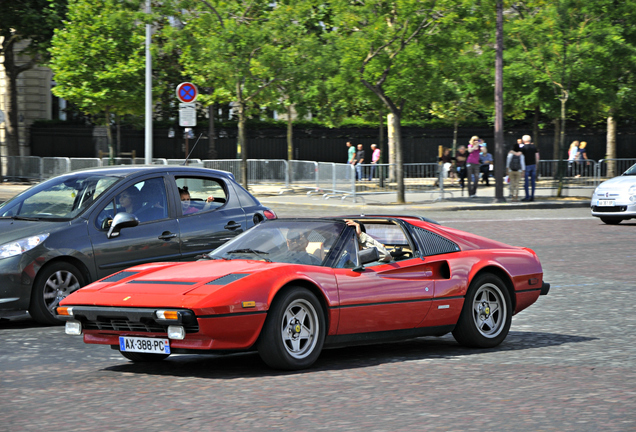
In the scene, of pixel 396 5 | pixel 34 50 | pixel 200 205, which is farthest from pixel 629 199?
pixel 34 50

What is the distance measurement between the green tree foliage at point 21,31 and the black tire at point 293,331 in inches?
1401

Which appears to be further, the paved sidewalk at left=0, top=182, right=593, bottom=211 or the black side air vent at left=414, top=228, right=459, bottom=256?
the paved sidewalk at left=0, top=182, right=593, bottom=211

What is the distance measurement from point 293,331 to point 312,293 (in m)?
0.31

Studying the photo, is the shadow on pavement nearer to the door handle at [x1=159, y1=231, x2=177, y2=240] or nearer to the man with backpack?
the door handle at [x1=159, y1=231, x2=177, y2=240]

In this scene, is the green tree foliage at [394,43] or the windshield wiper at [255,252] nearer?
the windshield wiper at [255,252]

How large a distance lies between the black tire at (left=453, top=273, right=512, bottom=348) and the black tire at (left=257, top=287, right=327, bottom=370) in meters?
1.46

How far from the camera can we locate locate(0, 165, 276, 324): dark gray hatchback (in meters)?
8.78

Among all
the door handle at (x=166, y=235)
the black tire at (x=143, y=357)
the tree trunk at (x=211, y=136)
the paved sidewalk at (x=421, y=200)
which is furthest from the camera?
the tree trunk at (x=211, y=136)

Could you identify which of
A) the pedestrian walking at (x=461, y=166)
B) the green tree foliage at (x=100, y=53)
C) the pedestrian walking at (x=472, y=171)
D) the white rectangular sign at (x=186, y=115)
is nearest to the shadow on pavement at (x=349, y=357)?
the white rectangular sign at (x=186, y=115)

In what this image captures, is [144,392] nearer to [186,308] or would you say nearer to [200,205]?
[186,308]

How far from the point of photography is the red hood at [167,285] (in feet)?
21.0

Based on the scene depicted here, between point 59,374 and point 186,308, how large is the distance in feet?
3.95

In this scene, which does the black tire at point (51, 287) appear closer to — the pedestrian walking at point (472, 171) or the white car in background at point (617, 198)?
the white car in background at point (617, 198)

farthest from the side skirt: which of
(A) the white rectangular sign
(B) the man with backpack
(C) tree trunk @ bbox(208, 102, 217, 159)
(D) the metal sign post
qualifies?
(C) tree trunk @ bbox(208, 102, 217, 159)
